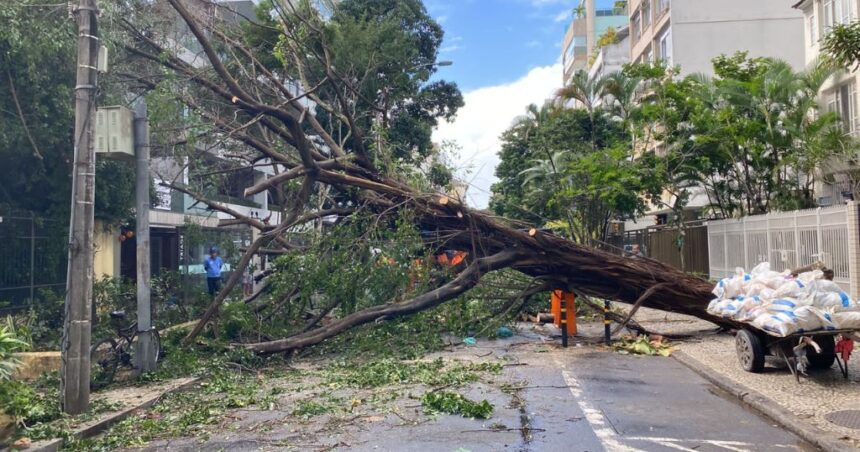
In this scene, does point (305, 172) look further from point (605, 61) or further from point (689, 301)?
point (605, 61)

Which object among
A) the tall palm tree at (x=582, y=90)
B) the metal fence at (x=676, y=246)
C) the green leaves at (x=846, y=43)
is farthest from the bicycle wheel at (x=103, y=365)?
the tall palm tree at (x=582, y=90)

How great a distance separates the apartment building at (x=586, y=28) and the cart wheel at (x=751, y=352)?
5570 centimetres

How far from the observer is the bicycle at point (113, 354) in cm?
980

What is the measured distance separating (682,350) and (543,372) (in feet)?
10.4

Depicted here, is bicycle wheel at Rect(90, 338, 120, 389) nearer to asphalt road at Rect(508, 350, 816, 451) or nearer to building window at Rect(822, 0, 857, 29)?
asphalt road at Rect(508, 350, 816, 451)

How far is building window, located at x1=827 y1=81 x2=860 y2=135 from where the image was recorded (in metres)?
19.5

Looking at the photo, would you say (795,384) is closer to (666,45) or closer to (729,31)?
(729,31)

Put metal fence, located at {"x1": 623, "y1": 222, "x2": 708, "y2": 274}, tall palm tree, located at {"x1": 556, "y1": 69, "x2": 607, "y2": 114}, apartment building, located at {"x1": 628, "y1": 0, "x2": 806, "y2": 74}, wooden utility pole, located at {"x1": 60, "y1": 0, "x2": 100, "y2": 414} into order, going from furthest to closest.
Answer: apartment building, located at {"x1": 628, "y1": 0, "x2": 806, "y2": 74} < tall palm tree, located at {"x1": 556, "y1": 69, "x2": 607, "y2": 114} < metal fence, located at {"x1": 623, "y1": 222, "x2": 708, "y2": 274} < wooden utility pole, located at {"x1": 60, "y1": 0, "x2": 100, "y2": 414}

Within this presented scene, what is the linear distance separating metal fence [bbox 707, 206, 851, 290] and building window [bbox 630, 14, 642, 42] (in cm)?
2191

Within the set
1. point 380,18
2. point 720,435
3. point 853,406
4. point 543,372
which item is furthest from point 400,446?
point 380,18

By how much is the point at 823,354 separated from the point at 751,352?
0.87m

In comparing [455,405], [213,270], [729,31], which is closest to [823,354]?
[455,405]

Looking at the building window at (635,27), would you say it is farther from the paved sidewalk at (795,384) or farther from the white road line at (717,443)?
the white road line at (717,443)

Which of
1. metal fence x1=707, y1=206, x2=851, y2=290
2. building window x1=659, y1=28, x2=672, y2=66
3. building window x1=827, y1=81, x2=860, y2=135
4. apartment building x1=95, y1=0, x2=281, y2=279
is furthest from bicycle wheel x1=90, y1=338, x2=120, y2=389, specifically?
building window x1=659, y1=28, x2=672, y2=66
